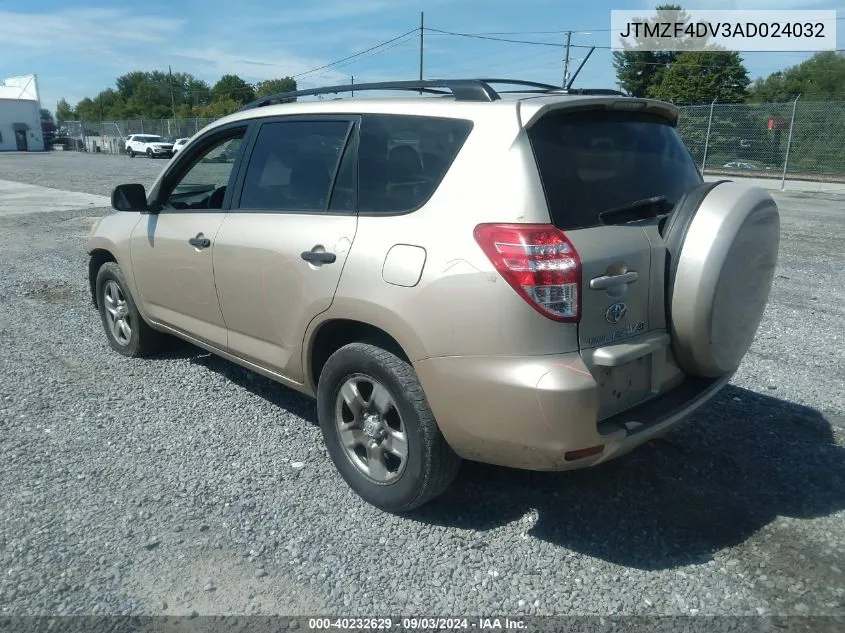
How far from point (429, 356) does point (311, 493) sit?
43.9 inches

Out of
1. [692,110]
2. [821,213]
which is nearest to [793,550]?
[821,213]

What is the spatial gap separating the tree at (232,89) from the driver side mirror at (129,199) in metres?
94.4

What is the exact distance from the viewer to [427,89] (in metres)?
3.57

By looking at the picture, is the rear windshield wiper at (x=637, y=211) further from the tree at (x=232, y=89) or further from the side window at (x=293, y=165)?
the tree at (x=232, y=89)

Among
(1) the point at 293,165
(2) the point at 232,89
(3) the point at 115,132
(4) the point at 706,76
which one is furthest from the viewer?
(2) the point at 232,89

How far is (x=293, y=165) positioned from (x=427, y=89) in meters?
0.82

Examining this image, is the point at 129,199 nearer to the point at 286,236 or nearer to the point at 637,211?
the point at 286,236

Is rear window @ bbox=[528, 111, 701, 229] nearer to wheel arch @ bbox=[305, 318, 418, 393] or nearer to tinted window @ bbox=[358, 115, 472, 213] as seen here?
tinted window @ bbox=[358, 115, 472, 213]

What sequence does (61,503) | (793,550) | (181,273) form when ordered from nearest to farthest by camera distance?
(793,550) → (61,503) → (181,273)

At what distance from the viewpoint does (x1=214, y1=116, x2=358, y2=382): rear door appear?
3.35m

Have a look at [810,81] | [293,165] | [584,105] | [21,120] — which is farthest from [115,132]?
[584,105]

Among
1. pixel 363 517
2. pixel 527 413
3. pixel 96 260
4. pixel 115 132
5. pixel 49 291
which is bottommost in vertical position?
pixel 363 517

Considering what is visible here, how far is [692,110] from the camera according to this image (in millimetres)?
22109

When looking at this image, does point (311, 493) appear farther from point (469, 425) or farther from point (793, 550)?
point (793, 550)
